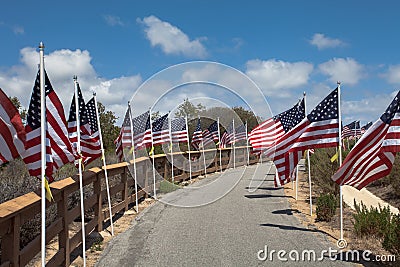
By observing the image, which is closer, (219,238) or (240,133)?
(219,238)

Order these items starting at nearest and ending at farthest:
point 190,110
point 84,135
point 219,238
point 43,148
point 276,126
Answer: point 43,148 → point 219,238 → point 84,135 → point 276,126 → point 190,110

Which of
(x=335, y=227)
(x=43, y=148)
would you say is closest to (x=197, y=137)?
(x=335, y=227)

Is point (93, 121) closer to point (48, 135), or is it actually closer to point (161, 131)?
point (48, 135)

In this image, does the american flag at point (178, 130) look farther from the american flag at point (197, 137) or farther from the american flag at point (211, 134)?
the american flag at point (211, 134)

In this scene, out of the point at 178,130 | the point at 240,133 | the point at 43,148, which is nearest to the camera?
the point at 43,148

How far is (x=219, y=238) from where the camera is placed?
323 inches

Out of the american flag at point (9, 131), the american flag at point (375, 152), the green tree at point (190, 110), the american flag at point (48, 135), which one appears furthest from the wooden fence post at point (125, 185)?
the green tree at point (190, 110)

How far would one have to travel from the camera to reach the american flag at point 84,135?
759 cm

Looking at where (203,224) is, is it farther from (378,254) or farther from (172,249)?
(378,254)

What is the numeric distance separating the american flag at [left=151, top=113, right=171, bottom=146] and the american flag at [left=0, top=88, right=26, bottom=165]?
1108 centimetres

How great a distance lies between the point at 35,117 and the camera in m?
5.06

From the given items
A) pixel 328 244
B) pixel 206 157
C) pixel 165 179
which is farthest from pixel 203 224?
pixel 206 157

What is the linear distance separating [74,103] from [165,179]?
9204 millimetres

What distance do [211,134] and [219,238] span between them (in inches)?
685
